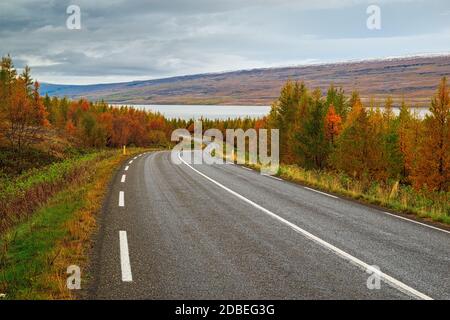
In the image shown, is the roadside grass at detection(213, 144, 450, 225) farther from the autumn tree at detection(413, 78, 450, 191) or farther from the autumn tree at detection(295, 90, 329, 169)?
the autumn tree at detection(295, 90, 329, 169)

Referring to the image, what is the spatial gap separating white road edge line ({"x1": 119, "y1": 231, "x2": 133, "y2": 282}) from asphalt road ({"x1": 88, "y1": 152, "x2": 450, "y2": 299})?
1 centimetres

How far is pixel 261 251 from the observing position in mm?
6871

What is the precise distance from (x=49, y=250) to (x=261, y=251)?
11.7 feet

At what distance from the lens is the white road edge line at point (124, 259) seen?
18.1ft

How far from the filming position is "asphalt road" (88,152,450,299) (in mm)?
5160

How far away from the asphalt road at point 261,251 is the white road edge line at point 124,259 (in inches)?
0.6

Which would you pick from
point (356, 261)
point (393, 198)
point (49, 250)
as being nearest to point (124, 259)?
point (49, 250)

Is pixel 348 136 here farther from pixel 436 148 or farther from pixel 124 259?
pixel 124 259

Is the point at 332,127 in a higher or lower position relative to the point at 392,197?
higher

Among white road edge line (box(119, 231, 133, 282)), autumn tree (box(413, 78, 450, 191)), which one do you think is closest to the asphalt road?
white road edge line (box(119, 231, 133, 282))

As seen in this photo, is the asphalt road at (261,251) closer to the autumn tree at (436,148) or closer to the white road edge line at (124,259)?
the white road edge line at (124,259)

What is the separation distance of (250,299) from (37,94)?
82742 mm

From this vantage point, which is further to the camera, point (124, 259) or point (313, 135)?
point (313, 135)
